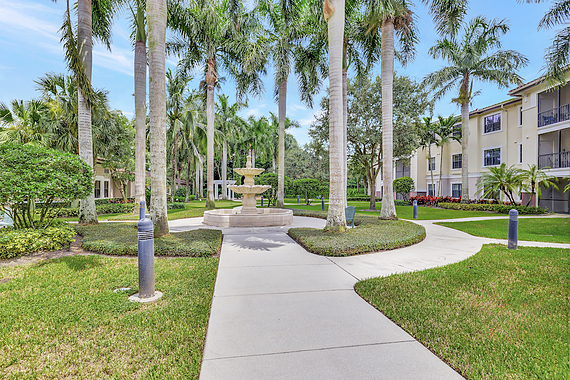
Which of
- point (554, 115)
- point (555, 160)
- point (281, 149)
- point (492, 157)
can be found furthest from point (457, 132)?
point (281, 149)

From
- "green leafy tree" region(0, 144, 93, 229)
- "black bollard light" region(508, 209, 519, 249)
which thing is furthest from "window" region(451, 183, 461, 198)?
"green leafy tree" region(0, 144, 93, 229)

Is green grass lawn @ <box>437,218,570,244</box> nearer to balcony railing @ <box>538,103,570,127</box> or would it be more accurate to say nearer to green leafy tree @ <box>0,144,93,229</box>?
balcony railing @ <box>538,103,570,127</box>

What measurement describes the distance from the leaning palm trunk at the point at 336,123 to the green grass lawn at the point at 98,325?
204 inches

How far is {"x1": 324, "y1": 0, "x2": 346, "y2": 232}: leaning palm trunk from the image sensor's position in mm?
9492

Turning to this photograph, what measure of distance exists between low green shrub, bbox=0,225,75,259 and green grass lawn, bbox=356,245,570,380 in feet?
24.9

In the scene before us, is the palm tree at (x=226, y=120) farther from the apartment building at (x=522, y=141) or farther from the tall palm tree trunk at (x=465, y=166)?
the tall palm tree trunk at (x=465, y=166)

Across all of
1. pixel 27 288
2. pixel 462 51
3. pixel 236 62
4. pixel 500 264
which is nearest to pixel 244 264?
pixel 27 288

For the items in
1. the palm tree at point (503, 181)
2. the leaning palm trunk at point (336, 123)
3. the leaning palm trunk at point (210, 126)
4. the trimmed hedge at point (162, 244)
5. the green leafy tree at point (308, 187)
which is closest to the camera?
the trimmed hedge at point (162, 244)

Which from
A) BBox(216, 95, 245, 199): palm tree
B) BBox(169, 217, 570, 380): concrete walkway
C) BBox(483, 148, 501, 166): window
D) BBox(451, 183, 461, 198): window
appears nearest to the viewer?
BBox(169, 217, 570, 380): concrete walkway

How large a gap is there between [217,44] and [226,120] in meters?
17.1

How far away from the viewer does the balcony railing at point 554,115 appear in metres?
20.0

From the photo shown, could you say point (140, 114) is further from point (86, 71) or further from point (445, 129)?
point (445, 129)

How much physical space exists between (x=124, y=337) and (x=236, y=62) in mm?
21270

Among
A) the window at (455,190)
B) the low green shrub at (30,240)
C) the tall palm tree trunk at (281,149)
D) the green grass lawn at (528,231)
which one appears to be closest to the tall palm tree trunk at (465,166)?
the window at (455,190)
